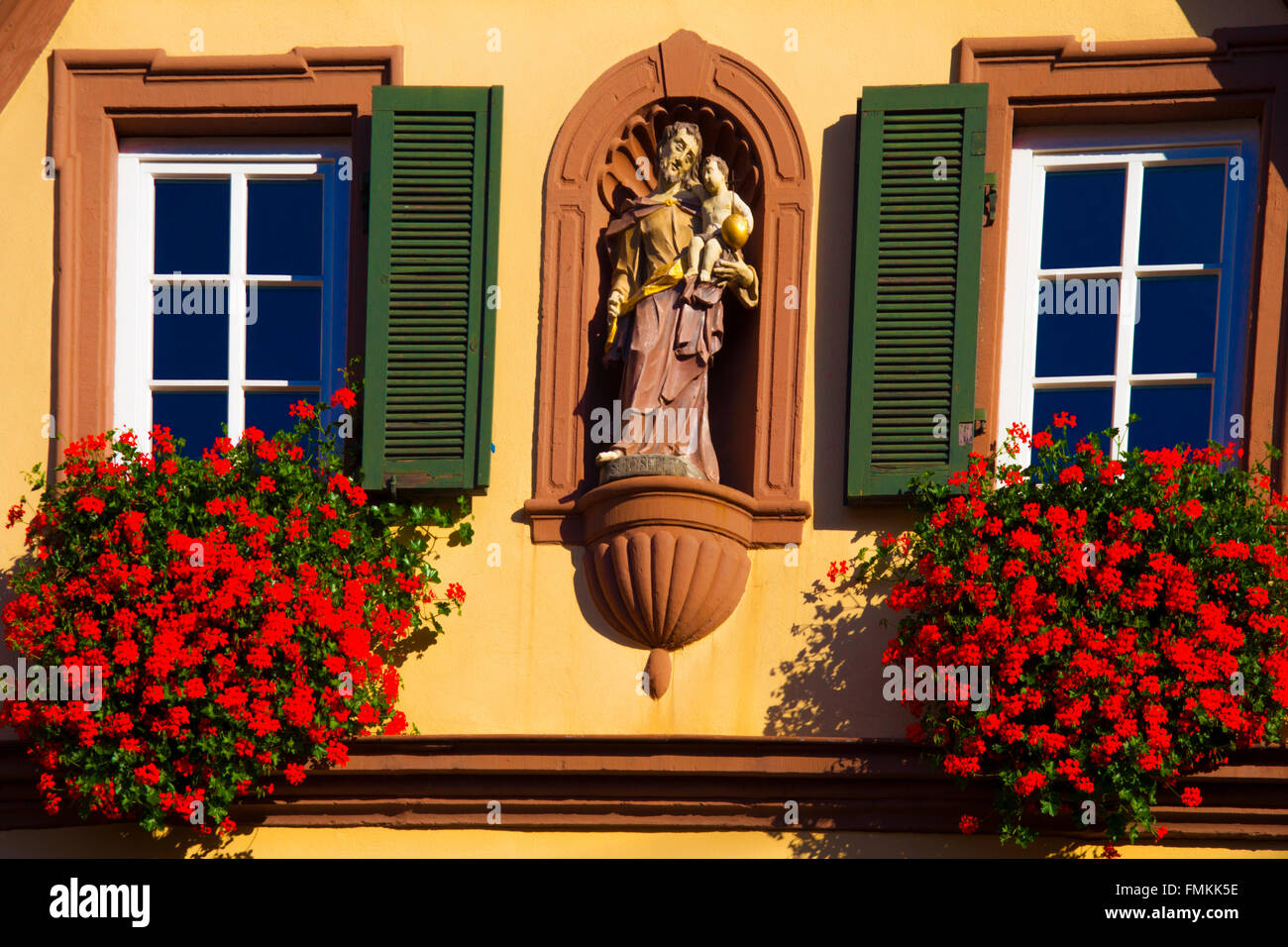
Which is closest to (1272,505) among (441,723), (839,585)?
(839,585)

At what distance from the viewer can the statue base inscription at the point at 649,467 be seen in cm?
970

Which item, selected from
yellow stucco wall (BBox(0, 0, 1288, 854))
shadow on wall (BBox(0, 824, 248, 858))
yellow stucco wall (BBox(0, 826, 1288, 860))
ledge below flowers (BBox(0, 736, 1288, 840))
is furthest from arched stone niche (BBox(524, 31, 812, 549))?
shadow on wall (BBox(0, 824, 248, 858))

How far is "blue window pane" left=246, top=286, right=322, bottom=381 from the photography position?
1033 cm

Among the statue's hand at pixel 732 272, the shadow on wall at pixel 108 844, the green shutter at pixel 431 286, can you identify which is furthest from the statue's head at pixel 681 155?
the shadow on wall at pixel 108 844

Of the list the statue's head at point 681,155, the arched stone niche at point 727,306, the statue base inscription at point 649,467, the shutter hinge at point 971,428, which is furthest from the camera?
the statue's head at point 681,155

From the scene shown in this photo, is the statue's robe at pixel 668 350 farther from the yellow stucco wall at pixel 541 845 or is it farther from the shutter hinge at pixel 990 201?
the yellow stucco wall at pixel 541 845

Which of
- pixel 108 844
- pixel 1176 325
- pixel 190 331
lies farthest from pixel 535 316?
pixel 108 844

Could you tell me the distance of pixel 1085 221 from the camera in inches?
400

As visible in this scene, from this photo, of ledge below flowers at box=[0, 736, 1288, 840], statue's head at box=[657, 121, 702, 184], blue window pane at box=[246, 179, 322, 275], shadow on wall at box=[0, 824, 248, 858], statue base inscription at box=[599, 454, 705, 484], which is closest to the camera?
ledge below flowers at box=[0, 736, 1288, 840]

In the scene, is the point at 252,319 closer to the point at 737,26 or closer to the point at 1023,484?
the point at 737,26

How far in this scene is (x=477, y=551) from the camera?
9.93m

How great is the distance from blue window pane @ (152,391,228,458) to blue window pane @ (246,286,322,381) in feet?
0.57

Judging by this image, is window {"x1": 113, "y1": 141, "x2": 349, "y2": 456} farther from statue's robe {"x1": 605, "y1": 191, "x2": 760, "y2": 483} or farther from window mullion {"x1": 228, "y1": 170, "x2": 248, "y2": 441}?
statue's robe {"x1": 605, "y1": 191, "x2": 760, "y2": 483}

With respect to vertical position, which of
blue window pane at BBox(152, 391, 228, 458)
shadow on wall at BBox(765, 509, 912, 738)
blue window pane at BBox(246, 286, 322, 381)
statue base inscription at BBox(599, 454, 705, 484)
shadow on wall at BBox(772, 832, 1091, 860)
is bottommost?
shadow on wall at BBox(772, 832, 1091, 860)
